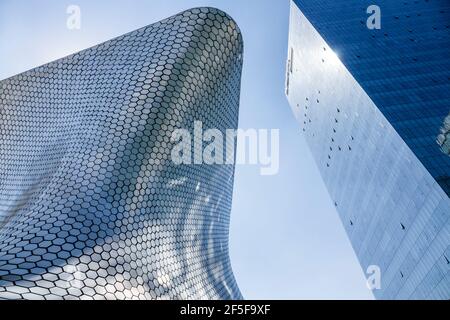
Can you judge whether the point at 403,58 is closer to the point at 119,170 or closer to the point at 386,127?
the point at 386,127

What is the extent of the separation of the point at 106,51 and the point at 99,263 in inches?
522

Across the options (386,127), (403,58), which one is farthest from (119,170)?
(403,58)

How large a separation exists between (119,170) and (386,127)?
26129 millimetres

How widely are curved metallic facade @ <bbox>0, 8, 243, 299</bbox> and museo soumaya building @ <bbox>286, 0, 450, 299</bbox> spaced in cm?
1578

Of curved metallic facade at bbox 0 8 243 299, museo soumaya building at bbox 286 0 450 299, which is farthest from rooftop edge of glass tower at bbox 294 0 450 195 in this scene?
curved metallic facade at bbox 0 8 243 299


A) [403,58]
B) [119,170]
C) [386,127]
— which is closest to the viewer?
[119,170]

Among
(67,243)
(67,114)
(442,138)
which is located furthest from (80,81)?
(442,138)

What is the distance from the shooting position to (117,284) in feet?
→ 38.1

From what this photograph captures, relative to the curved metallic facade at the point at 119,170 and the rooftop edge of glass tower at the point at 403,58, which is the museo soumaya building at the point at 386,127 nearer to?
the rooftop edge of glass tower at the point at 403,58

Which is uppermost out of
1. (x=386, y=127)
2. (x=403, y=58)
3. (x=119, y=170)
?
(x=119, y=170)

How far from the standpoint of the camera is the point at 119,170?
14.9m

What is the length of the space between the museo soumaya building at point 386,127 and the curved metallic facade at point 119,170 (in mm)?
15778
